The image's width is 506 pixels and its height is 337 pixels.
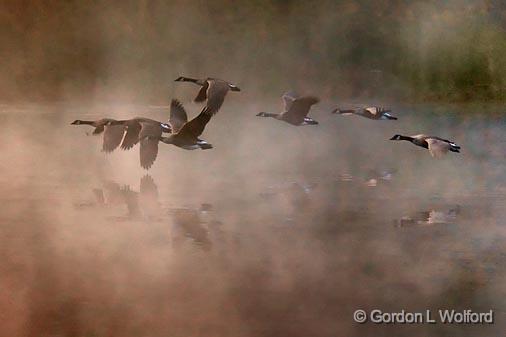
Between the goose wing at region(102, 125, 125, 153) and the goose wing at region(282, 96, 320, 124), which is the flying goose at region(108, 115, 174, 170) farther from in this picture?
the goose wing at region(282, 96, 320, 124)

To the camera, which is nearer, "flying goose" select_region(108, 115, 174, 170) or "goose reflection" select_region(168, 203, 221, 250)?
"goose reflection" select_region(168, 203, 221, 250)

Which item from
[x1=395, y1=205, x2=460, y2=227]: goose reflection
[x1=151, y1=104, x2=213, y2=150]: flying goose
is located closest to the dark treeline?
[x1=151, y1=104, x2=213, y2=150]: flying goose

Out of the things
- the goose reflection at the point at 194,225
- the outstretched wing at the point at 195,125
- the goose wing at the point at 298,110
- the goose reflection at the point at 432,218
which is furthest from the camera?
the goose wing at the point at 298,110

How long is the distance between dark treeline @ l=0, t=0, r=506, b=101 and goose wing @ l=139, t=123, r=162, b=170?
7.07 meters

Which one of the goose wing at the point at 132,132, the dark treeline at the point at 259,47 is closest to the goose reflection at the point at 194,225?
the goose wing at the point at 132,132

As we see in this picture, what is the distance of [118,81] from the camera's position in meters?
16.1

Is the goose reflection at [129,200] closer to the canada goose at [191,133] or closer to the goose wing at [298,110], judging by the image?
the canada goose at [191,133]

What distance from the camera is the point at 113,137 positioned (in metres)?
9.15

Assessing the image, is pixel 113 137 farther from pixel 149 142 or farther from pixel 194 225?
pixel 194 225

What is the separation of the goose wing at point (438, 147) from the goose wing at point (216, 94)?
5.88 feet

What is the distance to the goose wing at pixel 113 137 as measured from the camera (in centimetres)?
912

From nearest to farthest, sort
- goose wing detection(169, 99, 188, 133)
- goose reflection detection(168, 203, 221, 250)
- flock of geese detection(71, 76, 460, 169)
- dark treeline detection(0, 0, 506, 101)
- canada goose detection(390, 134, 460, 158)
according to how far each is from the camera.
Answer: goose reflection detection(168, 203, 221, 250) < flock of geese detection(71, 76, 460, 169) < canada goose detection(390, 134, 460, 158) < goose wing detection(169, 99, 188, 133) < dark treeline detection(0, 0, 506, 101)

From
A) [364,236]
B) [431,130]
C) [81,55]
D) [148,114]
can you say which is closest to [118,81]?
[81,55]

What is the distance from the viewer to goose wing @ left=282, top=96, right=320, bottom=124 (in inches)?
399
